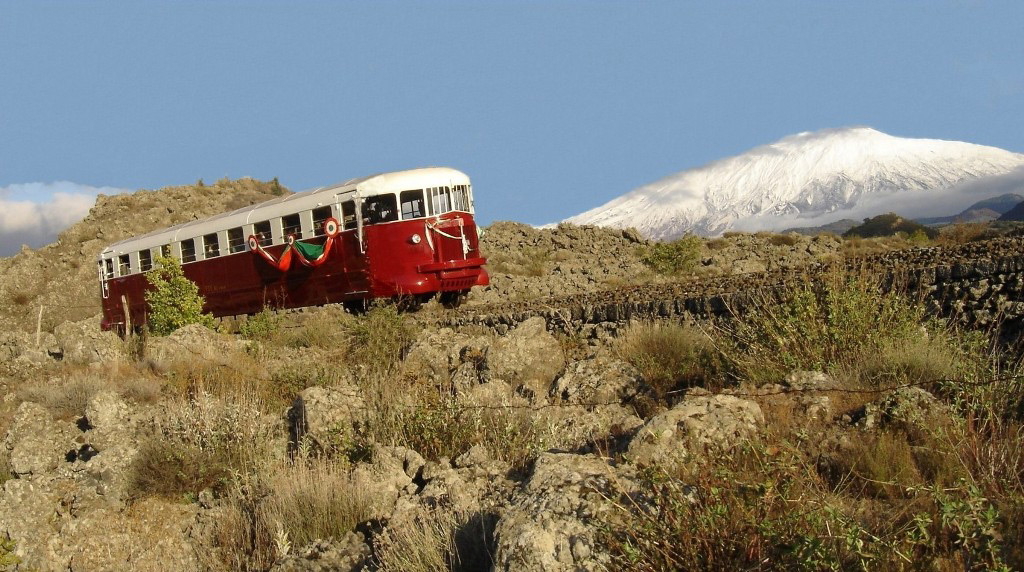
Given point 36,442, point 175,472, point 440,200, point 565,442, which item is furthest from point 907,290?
point 440,200

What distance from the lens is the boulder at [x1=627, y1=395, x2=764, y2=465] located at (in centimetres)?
538

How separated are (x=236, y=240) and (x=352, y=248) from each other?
401 cm

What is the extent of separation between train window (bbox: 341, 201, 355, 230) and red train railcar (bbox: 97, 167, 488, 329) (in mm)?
20

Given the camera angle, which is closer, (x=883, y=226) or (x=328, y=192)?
(x=328, y=192)

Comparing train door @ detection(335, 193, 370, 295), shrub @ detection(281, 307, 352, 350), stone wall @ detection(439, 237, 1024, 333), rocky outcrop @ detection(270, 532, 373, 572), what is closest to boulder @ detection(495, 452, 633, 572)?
rocky outcrop @ detection(270, 532, 373, 572)

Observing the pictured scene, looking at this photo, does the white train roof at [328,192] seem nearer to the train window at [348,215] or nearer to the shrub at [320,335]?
the train window at [348,215]

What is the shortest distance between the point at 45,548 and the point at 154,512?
836 millimetres

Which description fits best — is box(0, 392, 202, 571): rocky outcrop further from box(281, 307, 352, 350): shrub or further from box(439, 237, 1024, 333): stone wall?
box(439, 237, 1024, 333): stone wall

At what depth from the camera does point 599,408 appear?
7.47 metres

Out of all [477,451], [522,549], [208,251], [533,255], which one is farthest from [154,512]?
[533,255]

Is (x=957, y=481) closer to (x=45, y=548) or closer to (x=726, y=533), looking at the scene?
(x=726, y=533)

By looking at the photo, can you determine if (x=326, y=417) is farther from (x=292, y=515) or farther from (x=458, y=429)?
(x=292, y=515)

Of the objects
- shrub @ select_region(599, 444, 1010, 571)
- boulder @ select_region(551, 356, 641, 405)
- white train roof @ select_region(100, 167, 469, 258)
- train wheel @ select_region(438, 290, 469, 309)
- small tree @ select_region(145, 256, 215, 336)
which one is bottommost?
shrub @ select_region(599, 444, 1010, 571)

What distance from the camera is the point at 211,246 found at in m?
21.3
